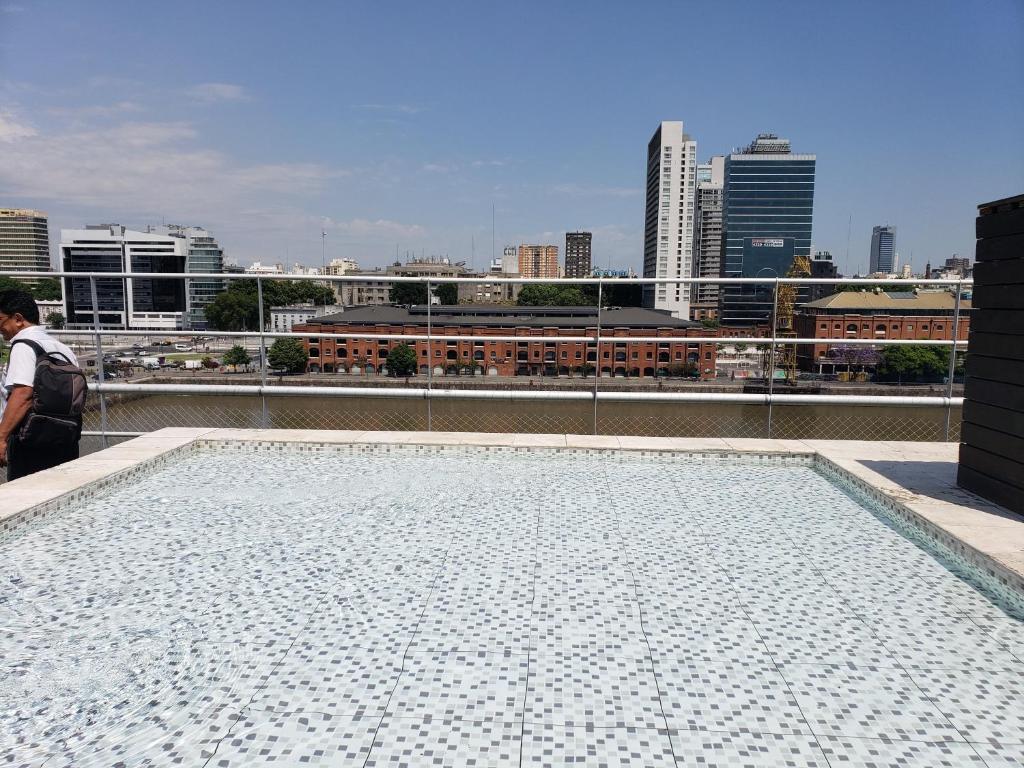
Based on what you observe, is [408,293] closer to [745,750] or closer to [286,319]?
[286,319]

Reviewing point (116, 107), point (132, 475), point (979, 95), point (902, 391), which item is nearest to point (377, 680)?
point (132, 475)

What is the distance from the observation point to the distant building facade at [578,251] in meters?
163

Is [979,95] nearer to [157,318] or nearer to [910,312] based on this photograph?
[910,312]

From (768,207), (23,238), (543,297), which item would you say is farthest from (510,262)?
(543,297)

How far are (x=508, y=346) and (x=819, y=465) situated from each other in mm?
2740

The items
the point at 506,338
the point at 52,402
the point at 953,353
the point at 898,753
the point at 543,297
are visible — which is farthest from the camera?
the point at 543,297

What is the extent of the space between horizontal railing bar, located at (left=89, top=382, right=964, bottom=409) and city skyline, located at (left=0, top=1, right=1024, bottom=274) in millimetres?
1765

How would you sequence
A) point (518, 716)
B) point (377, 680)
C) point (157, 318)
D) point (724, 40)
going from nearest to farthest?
point (518, 716), point (377, 680), point (157, 318), point (724, 40)

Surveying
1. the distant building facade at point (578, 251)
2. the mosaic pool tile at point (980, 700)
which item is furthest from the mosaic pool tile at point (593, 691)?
the distant building facade at point (578, 251)

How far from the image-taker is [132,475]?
4094 millimetres

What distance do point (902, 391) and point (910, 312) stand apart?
72 cm

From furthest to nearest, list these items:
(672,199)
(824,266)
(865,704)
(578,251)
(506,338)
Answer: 1. (578,251)
2. (672,199)
3. (824,266)
4. (506,338)
5. (865,704)

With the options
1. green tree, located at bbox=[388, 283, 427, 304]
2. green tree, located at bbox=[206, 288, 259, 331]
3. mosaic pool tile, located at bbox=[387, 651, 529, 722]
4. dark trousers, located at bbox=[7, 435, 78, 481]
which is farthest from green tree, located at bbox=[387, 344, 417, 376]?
mosaic pool tile, located at bbox=[387, 651, 529, 722]

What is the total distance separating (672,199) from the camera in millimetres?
109750
